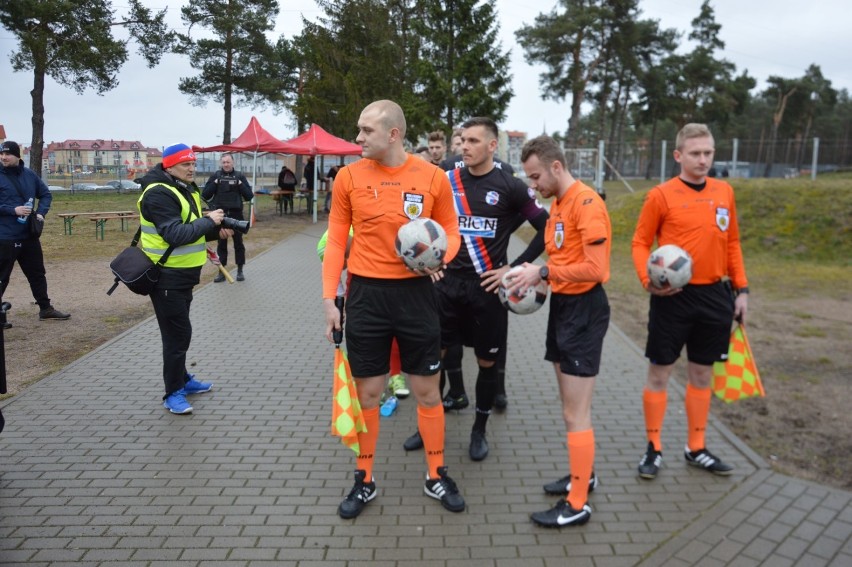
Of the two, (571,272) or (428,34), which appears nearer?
(571,272)

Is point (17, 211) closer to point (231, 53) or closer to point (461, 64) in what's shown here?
point (461, 64)

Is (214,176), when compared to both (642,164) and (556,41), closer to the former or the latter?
(642,164)

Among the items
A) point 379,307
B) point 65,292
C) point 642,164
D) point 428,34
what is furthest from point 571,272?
point 642,164

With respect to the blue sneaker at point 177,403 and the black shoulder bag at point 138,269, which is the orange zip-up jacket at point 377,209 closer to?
the black shoulder bag at point 138,269

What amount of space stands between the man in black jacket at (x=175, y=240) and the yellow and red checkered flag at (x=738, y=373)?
3.81m

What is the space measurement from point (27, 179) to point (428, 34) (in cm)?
1858

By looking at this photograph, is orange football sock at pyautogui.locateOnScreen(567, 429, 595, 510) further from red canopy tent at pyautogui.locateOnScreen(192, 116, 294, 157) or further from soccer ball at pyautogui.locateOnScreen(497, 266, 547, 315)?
red canopy tent at pyautogui.locateOnScreen(192, 116, 294, 157)

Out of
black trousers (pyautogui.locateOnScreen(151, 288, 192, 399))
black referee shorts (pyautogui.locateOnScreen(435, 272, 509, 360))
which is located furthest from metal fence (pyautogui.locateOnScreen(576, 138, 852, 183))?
black referee shorts (pyautogui.locateOnScreen(435, 272, 509, 360))

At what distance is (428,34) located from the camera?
79.5 ft

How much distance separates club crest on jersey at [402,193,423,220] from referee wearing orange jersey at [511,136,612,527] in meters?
0.63

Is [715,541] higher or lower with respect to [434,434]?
lower

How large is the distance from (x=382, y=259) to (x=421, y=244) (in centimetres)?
33

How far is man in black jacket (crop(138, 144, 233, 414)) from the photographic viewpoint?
5090 millimetres

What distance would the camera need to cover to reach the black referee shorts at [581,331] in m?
3.67
